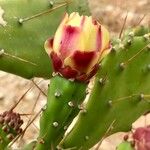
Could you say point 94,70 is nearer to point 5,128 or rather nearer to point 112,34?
point 5,128

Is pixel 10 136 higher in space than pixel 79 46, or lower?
lower

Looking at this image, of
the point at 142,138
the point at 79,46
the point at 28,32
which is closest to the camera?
the point at 142,138

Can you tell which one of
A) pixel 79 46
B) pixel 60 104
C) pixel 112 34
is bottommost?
pixel 112 34

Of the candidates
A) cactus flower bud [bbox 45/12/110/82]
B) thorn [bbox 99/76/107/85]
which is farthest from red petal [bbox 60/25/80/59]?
thorn [bbox 99/76/107/85]

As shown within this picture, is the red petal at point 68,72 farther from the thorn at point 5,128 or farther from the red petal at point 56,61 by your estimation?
the thorn at point 5,128

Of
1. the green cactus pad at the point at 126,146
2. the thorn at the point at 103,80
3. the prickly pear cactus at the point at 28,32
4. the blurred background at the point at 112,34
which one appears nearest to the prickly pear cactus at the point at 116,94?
the thorn at the point at 103,80

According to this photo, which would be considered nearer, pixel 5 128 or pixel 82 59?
pixel 82 59

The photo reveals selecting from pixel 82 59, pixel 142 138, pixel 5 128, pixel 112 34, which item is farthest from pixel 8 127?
pixel 112 34

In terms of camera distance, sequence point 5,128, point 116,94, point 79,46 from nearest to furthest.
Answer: point 79,46, point 116,94, point 5,128
